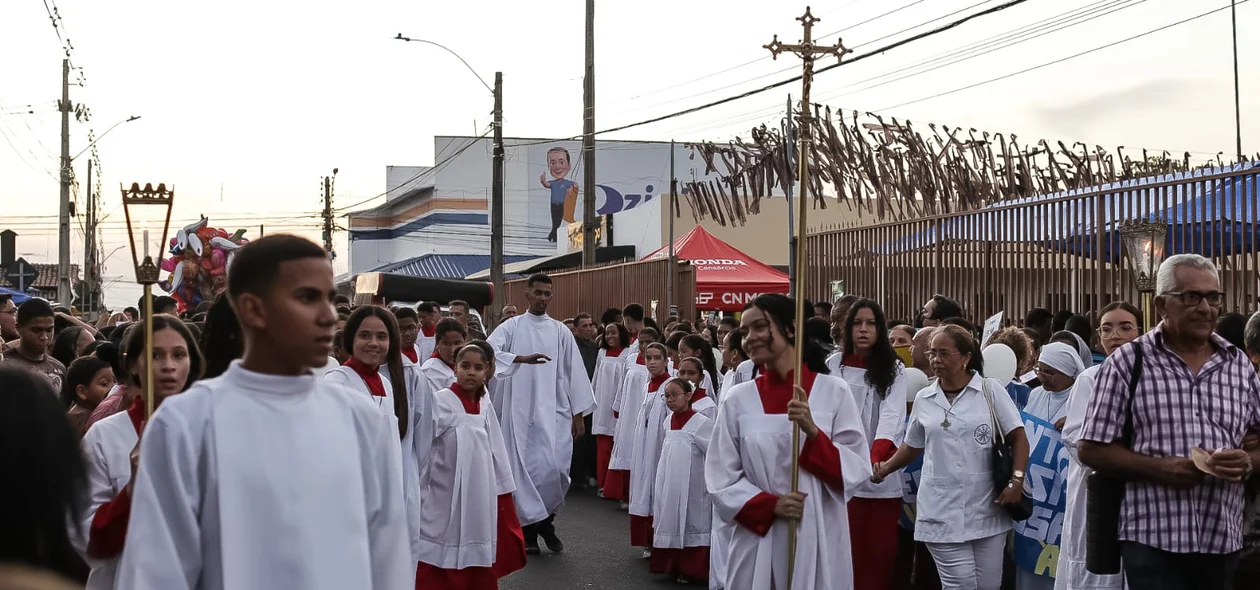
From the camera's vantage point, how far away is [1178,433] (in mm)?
5000

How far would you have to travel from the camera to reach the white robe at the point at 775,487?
19.9 feet

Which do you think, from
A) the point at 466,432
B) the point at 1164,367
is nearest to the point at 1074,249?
the point at 466,432

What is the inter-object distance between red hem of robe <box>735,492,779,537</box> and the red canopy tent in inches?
662

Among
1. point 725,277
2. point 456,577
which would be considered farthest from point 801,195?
point 725,277

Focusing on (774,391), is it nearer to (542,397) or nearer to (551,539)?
(551,539)

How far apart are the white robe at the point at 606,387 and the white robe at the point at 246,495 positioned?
1216cm

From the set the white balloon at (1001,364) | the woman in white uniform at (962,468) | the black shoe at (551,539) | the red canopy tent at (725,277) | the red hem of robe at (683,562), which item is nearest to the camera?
the woman in white uniform at (962,468)

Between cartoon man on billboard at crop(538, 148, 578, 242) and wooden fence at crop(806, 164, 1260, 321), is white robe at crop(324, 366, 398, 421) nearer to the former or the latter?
wooden fence at crop(806, 164, 1260, 321)

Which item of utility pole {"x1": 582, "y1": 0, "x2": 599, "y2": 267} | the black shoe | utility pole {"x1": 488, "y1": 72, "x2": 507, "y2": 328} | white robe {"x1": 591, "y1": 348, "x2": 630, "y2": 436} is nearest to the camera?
the black shoe

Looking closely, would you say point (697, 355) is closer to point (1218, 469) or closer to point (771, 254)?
point (1218, 469)

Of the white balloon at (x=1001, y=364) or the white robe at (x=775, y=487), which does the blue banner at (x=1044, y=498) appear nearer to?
the white balloon at (x=1001, y=364)

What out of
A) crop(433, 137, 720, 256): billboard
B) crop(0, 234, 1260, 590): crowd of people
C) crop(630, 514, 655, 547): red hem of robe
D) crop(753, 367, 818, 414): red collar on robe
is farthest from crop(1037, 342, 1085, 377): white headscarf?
crop(433, 137, 720, 256): billboard

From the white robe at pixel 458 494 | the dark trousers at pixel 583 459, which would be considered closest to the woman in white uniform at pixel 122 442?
the white robe at pixel 458 494

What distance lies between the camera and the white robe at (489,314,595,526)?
12344mm
